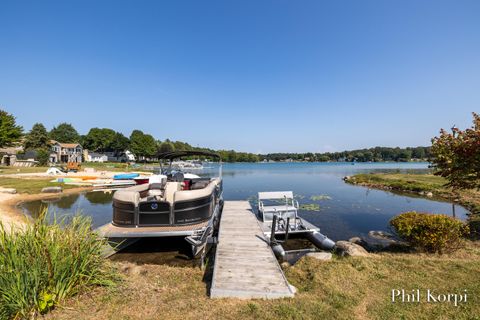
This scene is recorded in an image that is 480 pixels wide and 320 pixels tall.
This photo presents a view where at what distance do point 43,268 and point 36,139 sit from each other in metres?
88.1

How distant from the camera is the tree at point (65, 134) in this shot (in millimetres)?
111938

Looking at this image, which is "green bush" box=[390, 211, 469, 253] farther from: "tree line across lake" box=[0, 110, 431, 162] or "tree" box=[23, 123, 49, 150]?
"tree" box=[23, 123, 49, 150]

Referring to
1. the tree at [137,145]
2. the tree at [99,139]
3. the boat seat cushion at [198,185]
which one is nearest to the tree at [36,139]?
the tree at [137,145]

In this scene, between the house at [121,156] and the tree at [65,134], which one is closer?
the house at [121,156]

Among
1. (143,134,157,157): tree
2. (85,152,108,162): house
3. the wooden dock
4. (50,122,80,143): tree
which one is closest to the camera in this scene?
the wooden dock

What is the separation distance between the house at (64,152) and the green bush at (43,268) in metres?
83.8

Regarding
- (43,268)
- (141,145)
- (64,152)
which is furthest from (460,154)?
(141,145)

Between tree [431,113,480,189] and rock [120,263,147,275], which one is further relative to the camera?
tree [431,113,480,189]

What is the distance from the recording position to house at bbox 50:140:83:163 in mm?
71250

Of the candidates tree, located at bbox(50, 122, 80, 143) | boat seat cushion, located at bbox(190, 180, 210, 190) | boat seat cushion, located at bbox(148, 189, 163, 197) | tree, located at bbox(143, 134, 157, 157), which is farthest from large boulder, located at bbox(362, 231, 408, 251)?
tree, located at bbox(50, 122, 80, 143)

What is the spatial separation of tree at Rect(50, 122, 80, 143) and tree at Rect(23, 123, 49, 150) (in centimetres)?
4427

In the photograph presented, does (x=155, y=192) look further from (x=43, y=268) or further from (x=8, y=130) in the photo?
(x=8, y=130)

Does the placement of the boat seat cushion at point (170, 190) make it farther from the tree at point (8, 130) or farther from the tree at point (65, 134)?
the tree at point (65, 134)

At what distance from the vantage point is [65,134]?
11362 cm
